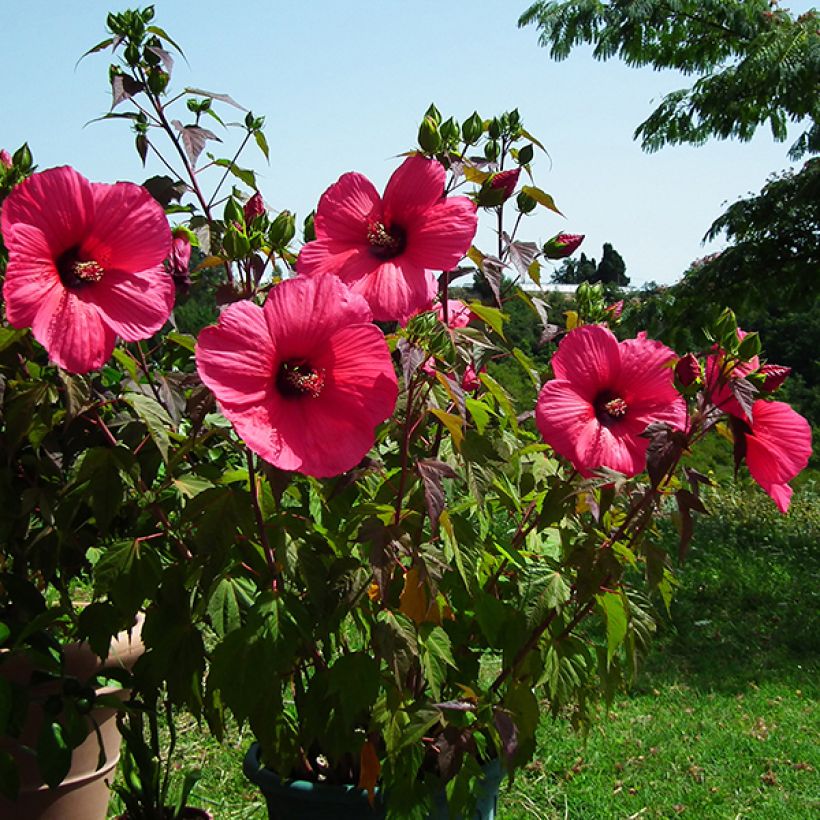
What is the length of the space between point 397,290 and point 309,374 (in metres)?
0.16

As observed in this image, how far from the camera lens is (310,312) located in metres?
1.10

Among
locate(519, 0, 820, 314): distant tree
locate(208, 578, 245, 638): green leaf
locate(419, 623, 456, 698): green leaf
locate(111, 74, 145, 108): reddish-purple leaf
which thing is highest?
locate(519, 0, 820, 314): distant tree

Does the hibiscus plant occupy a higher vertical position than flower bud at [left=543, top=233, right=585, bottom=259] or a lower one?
lower

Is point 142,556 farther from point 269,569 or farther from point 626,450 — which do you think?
point 626,450

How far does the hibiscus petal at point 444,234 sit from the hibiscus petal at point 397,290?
0.02 metres

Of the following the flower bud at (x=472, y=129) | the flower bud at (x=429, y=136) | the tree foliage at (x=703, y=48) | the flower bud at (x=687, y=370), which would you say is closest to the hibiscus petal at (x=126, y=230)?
the flower bud at (x=429, y=136)

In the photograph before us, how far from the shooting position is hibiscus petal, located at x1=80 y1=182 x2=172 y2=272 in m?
1.15

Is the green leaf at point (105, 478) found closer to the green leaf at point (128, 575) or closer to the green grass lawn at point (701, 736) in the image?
the green leaf at point (128, 575)

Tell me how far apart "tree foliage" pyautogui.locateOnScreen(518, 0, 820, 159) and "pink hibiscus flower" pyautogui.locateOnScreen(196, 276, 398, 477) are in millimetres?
6884

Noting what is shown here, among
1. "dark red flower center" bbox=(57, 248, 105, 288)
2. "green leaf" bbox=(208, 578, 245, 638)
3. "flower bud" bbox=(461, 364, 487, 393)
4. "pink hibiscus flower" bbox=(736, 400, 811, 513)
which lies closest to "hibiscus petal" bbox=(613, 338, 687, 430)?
"pink hibiscus flower" bbox=(736, 400, 811, 513)

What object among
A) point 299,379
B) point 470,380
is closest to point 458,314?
point 470,380

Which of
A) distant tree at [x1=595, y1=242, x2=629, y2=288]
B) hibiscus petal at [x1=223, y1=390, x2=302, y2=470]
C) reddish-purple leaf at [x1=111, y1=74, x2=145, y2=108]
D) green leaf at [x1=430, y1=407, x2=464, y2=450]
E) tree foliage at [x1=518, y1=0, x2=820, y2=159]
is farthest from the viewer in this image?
distant tree at [x1=595, y1=242, x2=629, y2=288]

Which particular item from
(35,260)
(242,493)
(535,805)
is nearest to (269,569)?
(242,493)

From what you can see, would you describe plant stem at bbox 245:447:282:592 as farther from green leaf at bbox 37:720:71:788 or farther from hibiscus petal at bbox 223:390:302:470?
green leaf at bbox 37:720:71:788
